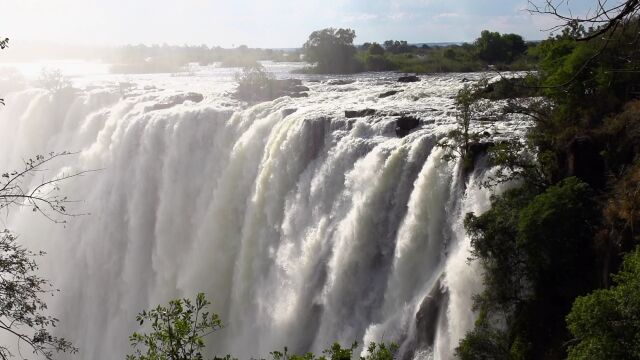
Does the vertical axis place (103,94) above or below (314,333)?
above

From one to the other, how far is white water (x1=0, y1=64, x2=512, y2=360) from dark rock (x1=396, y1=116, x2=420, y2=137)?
15.5 inches

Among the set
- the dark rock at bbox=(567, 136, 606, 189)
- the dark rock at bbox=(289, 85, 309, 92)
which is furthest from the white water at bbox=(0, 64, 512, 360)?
the dark rock at bbox=(567, 136, 606, 189)

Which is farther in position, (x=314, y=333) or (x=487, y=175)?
(x=314, y=333)

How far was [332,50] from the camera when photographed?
4469 cm

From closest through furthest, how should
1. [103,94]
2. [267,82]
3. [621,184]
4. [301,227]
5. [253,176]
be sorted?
[621,184] → [301,227] → [253,176] → [267,82] → [103,94]

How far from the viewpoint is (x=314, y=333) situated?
14.7 m

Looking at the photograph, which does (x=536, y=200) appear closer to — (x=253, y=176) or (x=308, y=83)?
(x=253, y=176)

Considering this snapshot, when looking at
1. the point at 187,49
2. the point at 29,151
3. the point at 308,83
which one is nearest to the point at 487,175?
the point at 308,83

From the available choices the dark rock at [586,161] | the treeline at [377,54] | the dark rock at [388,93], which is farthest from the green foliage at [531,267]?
the treeline at [377,54]

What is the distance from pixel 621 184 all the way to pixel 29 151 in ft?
110

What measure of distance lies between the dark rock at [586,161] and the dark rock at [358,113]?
781 centimetres

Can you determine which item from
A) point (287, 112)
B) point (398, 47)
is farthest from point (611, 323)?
point (398, 47)

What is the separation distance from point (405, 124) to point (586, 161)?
5936mm

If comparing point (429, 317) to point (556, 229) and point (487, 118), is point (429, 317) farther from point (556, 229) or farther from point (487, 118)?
point (487, 118)
